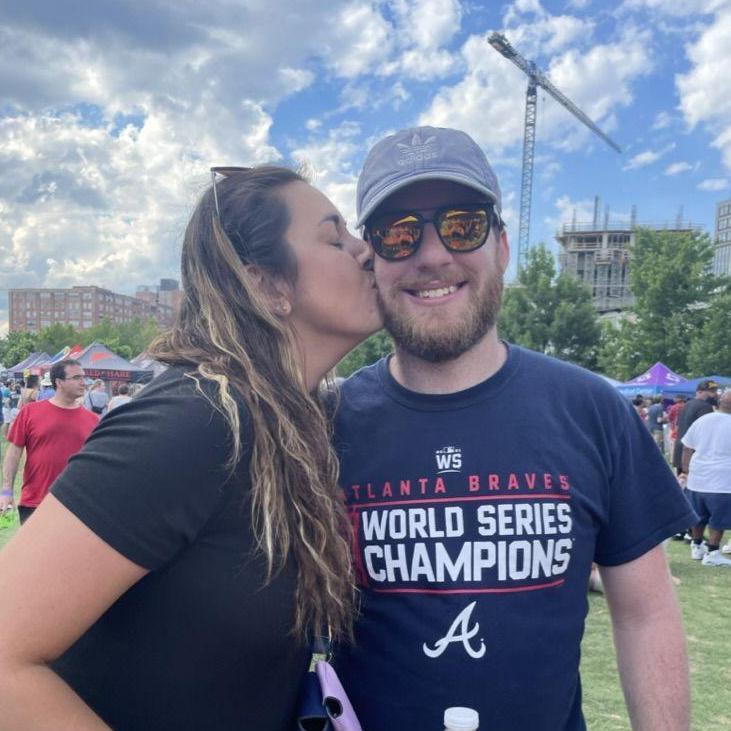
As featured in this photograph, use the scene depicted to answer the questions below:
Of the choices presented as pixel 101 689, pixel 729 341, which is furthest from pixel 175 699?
pixel 729 341

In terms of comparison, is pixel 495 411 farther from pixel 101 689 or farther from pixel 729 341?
pixel 729 341

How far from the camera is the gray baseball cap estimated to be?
1938 mm

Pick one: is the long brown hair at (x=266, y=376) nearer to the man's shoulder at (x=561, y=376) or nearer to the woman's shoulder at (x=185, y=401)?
the woman's shoulder at (x=185, y=401)

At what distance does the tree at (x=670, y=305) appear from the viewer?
3167 cm

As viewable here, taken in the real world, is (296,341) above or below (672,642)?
above

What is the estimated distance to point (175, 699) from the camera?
1.44 m

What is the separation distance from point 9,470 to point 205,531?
685 centimetres

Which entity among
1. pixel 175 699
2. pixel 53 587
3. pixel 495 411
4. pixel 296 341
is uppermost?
pixel 296 341

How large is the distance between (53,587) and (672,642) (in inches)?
59.1

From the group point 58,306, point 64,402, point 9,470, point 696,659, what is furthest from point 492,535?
point 58,306

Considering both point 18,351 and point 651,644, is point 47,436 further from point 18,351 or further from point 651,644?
point 18,351

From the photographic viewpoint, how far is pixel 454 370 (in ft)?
6.39

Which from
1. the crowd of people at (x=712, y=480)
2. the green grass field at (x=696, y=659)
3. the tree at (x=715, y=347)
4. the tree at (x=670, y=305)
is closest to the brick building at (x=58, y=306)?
the tree at (x=670, y=305)

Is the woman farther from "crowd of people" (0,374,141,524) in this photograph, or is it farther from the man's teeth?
"crowd of people" (0,374,141,524)
